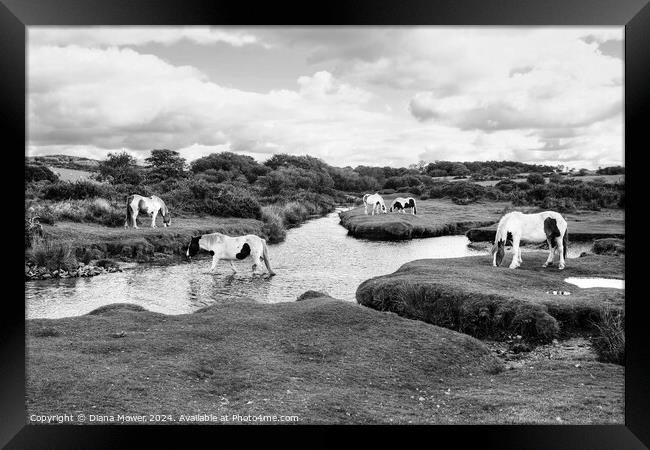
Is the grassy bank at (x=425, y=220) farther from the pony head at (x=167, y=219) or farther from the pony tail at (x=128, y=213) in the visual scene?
the pony tail at (x=128, y=213)

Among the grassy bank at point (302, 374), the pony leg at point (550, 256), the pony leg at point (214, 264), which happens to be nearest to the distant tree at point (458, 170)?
the pony leg at point (550, 256)

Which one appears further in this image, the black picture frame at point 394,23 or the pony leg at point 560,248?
the pony leg at point 560,248

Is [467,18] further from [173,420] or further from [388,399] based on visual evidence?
[173,420]

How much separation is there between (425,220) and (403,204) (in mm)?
570

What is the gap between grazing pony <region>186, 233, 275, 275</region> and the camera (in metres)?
7.11

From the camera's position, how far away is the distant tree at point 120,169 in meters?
7.00

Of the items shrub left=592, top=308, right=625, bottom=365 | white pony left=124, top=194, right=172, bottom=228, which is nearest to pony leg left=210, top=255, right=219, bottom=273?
white pony left=124, top=194, right=172, bottom=228

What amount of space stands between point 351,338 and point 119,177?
4.28 metres

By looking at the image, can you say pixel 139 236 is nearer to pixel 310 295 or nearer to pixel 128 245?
pixel 128 245

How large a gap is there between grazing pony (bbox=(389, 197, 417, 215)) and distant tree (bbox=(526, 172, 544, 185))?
185 cm

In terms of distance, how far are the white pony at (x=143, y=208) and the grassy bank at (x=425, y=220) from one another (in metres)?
2.93

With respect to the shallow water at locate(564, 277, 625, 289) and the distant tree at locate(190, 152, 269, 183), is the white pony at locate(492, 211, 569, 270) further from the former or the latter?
the distant tree at locate(190, 152, 269, 183)

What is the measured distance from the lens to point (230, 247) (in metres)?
7.16

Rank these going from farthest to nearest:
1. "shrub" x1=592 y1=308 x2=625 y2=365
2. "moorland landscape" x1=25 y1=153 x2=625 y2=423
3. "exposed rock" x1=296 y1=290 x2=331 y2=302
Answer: "exposed rock" x1=296 y1=290 x2=331 y2=302
"shrub" x1=592 y1=308 x2=625 y2=365
"moorland landscape" x1=25 y1=153 x2=625 y2=423
